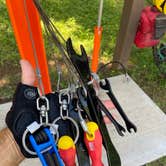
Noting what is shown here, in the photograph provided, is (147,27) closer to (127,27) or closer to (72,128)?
(127,27)

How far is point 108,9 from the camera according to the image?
2.96m

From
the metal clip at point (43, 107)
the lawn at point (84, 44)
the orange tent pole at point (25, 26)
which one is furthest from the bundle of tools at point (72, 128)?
the lawn at point (84, 44)

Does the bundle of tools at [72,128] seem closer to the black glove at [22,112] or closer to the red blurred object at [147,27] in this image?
the black glove at [22,112]

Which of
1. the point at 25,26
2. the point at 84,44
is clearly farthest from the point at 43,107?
the point at 84,44

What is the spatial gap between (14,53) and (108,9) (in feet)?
3.75

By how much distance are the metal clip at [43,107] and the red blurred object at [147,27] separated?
4.40 feet

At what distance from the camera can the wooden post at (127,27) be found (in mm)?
1928

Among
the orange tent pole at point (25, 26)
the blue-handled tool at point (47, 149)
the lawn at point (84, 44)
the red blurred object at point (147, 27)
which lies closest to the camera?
the blue-handled tool at point (47, 149)

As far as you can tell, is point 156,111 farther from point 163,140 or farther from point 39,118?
point 39,118

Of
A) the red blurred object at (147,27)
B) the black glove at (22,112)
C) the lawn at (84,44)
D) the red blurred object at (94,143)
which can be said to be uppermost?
the black glove at (22,112)

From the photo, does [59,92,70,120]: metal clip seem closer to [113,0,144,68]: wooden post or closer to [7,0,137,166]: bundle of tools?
[7,0,137,166]: bundle of tools

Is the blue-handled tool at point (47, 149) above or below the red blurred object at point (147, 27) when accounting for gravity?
above

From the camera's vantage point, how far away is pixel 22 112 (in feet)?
2.41

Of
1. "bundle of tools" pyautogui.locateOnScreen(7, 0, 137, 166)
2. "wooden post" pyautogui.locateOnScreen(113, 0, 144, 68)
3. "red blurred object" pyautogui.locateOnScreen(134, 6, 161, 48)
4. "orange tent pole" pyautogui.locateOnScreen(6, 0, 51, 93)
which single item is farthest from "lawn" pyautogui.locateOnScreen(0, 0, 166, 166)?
"bundle of tools" pyautogui.locateOnScreen(7, 0, 137, 166)
